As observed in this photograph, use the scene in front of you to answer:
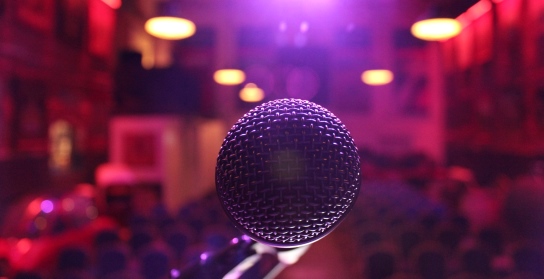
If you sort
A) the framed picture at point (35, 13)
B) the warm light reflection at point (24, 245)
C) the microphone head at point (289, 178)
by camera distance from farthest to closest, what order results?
the framed picture at point (35, 13) < the warm light reflection at point (24, 245) < the microphone head at point (289, 178)

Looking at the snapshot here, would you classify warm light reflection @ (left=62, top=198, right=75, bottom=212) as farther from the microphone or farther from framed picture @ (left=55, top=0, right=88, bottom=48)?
the microphone

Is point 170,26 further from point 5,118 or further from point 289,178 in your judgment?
point 289,178

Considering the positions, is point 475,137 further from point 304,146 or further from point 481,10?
point 304,146

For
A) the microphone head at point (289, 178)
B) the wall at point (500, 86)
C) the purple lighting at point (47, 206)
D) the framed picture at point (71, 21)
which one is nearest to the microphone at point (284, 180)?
the microphone head at point (289, 178)

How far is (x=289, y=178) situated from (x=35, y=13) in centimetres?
825

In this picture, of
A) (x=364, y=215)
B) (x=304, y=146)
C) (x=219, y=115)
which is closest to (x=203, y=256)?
(x=304, y=146)

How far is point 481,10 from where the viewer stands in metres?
11.4

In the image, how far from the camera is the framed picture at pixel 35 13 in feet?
23.1

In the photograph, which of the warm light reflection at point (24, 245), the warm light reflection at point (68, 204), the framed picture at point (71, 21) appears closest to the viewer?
the warm light reflection at point (24, 245)

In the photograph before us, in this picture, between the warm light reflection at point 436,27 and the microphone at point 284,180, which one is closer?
the microphone at point 284,180

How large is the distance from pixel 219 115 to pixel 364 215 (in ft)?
30.9

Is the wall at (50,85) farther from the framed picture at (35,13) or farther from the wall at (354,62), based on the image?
the wall at (354,62)

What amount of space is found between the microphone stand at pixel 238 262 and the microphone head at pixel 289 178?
9cm

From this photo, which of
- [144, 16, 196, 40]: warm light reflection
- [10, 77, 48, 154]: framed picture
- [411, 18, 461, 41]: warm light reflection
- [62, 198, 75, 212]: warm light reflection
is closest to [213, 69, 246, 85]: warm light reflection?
[144, 16, 196, 40]: warm light reflection
